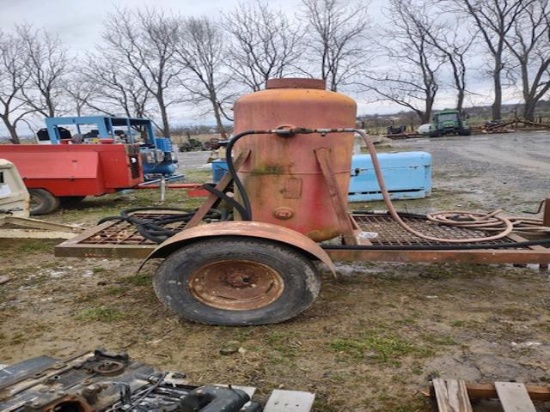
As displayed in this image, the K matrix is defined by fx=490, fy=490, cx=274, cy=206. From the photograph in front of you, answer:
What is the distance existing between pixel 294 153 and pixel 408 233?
140 centimetres

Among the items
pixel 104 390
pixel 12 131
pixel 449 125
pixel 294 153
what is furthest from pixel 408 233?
pixel 12 131

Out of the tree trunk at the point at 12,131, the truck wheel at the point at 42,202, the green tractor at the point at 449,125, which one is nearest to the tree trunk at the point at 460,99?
the green tractor at the point at 449,125

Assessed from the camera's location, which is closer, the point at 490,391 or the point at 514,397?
the point at 514,397

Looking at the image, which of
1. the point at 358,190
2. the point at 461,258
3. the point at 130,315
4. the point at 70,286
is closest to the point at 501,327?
the point at 461,258

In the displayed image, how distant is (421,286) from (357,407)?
6.16ft

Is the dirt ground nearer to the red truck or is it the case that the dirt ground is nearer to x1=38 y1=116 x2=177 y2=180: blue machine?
the red truck

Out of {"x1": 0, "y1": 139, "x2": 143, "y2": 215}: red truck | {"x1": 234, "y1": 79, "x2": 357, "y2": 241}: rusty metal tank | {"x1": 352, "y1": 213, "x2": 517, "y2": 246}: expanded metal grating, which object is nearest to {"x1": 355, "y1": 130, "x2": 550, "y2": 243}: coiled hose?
{"x1": 352, "y1": 213, "x2": 517, "y2": 246}: expanded metal grating

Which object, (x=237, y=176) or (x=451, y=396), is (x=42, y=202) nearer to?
(x=237, y=176)

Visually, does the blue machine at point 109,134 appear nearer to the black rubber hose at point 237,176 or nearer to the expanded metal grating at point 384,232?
the expanded metal grating at point 384,232

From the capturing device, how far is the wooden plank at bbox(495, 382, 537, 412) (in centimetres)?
223

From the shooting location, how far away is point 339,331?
3.24m

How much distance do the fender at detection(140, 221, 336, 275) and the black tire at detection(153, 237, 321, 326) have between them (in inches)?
2.6

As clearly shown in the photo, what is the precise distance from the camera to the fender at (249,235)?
317 cm

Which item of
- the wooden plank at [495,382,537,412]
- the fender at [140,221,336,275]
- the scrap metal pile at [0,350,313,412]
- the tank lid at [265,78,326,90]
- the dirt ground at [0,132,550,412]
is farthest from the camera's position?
the tank lid at [265,78,326,90]
